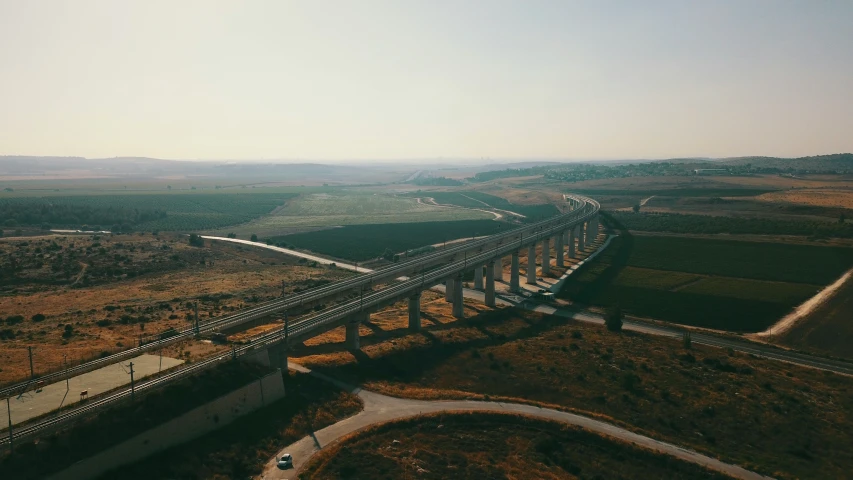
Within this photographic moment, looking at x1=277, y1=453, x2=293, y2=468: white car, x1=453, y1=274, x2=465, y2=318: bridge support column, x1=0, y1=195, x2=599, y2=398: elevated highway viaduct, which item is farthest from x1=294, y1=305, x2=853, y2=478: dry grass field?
x1=277, y1=453, x2=293, y2=468: white car

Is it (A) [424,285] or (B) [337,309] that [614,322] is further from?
(B) [337,309]

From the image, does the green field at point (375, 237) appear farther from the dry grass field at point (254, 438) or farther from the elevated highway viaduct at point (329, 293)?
the dry grass field at point (254, 438)

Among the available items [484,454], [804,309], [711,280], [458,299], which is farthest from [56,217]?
[804,309]

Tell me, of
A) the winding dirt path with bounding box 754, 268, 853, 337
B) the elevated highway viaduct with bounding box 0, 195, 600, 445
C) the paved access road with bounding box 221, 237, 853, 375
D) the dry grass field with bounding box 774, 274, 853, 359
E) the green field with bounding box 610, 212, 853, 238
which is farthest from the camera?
the green field with bounding box 610, 212, 853, 238

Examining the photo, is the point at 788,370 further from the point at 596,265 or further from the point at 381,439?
the point at 596,265

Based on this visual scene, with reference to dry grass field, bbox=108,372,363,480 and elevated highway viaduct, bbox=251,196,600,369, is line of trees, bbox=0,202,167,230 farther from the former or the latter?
dry grass field, bbox=108,372,363,480

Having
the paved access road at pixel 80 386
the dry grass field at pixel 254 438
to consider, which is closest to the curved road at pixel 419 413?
the dry grass field at pixel 254 438

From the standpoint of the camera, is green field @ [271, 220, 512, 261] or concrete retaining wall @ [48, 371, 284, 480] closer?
concrete retaining wall @ [48, 371, 284, 480]
